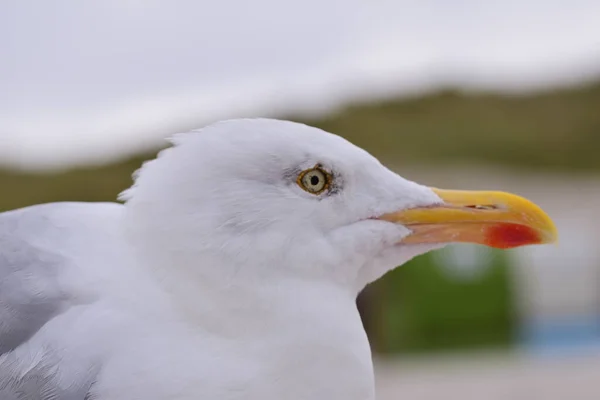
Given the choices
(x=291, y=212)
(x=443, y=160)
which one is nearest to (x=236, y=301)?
(x=291, y=212)

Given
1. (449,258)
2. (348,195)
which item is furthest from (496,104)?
(348,195)

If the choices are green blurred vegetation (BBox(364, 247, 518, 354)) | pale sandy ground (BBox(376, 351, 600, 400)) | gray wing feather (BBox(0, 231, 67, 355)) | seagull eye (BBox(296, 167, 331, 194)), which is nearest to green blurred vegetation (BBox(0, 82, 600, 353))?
green blurred vegetation (BBox(364, 247, 518, 354))

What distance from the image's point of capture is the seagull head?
44.7 inches

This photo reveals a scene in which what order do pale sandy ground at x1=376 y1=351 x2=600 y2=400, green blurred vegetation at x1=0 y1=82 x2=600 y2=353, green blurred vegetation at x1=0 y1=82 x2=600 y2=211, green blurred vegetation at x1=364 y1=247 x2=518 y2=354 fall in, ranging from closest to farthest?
pale sandy ground at x1=376 y1=351 x2=600 y2=400, green blurred vegetation at x1=364 y1=247 x2=518 y2=354, green blurred vegetation at x1=0 y1=82 x2=600 y2=353, green blurred vegetation at x1=0 y1=82 x2=600 y2=211

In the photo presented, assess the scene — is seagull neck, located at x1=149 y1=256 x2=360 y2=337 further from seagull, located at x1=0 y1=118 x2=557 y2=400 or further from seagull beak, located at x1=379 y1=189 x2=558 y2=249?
seagull beak, located at x1=379 y1=189 x2=558 y2=249

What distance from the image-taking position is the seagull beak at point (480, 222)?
1.23 meters

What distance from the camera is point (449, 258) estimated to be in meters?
6.80

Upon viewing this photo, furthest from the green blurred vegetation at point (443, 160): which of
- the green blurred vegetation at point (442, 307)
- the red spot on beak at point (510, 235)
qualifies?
the red spot on beak at point (510, 235)

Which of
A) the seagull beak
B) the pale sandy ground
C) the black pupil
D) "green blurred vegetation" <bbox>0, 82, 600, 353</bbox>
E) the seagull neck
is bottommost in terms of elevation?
the pale sandy ground

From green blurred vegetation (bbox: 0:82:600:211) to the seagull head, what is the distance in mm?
8872

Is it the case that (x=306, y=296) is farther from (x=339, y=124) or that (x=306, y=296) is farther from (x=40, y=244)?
(x=339, y=124)

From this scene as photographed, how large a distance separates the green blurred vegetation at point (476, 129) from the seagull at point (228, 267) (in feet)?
29.1

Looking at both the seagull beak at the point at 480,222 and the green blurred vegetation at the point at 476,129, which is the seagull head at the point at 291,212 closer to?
the seagull beak at the point at 480,222

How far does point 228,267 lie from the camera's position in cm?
111
